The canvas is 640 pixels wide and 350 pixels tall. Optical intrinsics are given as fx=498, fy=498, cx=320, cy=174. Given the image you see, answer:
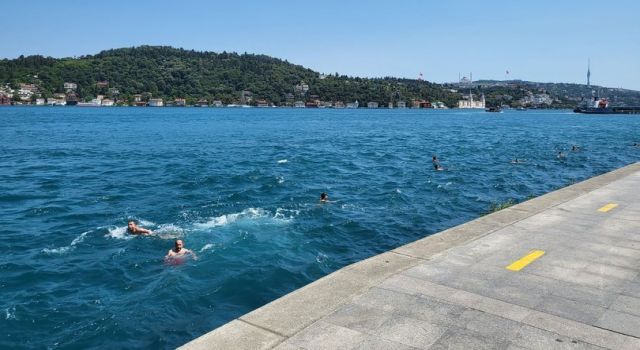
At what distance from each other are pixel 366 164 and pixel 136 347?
3214 cm

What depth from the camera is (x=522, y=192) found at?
28203mm

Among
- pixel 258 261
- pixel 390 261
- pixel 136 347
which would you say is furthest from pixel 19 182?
pixel 390 261

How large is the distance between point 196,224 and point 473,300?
14004mm

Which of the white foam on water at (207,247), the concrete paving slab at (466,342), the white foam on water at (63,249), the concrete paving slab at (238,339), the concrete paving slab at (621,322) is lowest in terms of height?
the white foam on water at (63,249)

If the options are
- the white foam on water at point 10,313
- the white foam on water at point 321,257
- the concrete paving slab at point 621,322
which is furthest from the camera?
the white foam on water at point 321,257

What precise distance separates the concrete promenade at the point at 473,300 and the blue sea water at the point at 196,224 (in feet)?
13.4

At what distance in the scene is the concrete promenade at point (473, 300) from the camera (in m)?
6.59

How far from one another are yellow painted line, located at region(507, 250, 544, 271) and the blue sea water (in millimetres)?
6025

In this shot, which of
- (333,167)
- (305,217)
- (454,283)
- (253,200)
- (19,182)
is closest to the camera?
(454,283)

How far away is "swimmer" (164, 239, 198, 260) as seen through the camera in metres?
15.4

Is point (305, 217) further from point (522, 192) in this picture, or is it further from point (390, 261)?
point (522, 192)

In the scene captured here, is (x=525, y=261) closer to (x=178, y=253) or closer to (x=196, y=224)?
(x=178, y=253)

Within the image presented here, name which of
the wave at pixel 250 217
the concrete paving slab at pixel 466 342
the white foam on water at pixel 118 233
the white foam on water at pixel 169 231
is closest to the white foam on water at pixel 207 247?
the white foam on water at pixel 169 231

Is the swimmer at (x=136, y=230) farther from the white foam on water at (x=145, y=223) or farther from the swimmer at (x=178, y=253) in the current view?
the swimmer at (x=178, y=253)
